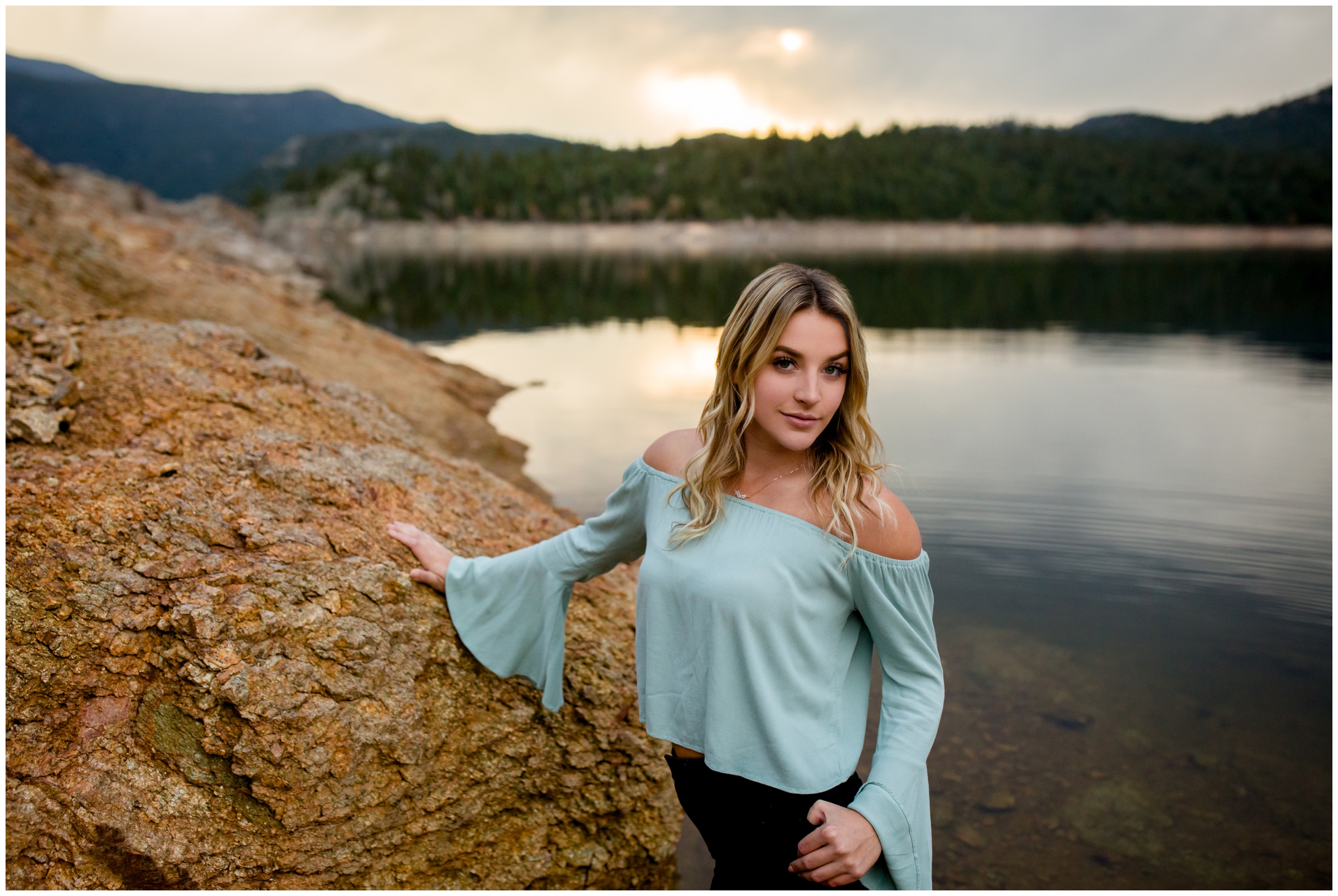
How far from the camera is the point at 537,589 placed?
289 cm

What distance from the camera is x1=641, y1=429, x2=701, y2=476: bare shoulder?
8.08 ft

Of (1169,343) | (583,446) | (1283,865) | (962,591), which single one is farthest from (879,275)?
(1283,865)

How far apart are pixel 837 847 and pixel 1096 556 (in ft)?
25.4

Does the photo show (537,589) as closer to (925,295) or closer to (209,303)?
(209,303)

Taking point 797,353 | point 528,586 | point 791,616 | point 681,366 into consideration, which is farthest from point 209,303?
point 681,366

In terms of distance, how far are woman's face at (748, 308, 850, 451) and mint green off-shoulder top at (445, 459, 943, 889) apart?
0.76ft

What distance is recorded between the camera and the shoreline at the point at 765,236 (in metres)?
98.6

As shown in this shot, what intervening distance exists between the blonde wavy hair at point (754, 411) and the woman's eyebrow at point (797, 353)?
0.01m

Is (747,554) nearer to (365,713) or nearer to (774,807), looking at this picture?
(774,807)

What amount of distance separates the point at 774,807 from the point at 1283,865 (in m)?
4.06

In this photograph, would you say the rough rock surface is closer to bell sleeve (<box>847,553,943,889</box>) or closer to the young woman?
the young woman

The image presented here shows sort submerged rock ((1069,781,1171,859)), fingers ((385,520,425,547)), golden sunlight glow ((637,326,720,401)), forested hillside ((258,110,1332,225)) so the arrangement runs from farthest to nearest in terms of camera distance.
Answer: forested hillside ((258,110,1332,225))
golden sunlight glow ((637,326,720,401))
submerged rock ((1069,781,1171,859))
fingers ((385,520,425,547))

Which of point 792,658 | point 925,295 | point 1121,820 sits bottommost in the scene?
point 1121,820

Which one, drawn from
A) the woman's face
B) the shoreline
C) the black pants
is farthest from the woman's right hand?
the shoreline
